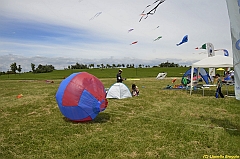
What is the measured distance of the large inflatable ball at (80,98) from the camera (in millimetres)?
6727

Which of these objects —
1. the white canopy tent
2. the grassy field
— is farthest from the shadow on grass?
the white canopy tent

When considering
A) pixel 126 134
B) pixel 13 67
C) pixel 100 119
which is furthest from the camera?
pixel 13 67

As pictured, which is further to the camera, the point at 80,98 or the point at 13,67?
the point at 13,67

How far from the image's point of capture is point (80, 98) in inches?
265

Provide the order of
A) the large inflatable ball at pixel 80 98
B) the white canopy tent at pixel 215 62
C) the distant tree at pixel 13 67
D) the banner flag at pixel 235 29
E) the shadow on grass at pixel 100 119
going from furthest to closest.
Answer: the distant tree at pixel 13 67 < the white canopy tent at pixel 215 62 < the shadow on grass at pixel 100 119 < the large inflatable ball at pixel 80 98 < the banner flag at pixel 235 29

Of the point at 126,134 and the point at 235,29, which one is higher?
the point at 235,29

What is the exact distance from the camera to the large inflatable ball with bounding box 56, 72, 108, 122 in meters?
6.73

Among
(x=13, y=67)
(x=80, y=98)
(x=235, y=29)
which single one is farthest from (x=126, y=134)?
(x=13, y=67)

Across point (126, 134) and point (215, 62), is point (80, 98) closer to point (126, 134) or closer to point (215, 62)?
point (126, 134)

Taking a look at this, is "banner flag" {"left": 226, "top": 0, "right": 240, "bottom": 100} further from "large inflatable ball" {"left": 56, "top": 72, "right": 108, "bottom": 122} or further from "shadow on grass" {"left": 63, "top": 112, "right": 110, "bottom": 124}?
"shadow on grass" {"left": 63, "top": 112, "right": 110, "bottom": 124}

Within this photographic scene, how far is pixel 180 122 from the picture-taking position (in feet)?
23.7

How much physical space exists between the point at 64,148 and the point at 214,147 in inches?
147

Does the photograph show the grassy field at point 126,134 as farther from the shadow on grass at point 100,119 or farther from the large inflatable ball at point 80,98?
the large inflatable ball at point 80,98

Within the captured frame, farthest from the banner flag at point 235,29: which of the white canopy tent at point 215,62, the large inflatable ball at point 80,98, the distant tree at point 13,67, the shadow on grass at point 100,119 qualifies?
the distant tree at point 13,67
